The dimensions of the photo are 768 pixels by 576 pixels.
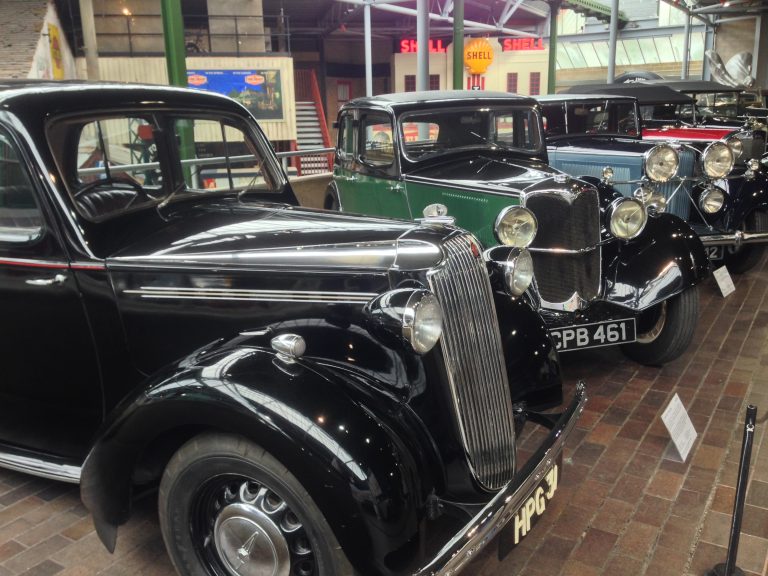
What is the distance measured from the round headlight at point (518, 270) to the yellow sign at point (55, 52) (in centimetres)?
1073

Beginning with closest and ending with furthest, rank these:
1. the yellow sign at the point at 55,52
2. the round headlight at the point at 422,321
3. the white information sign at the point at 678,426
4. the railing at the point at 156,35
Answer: the round headlight at the point at 422,321 < the white information sign at the point at 678,426 < the yellow sign at the point at 55,52 < the railing at the point at 156,35

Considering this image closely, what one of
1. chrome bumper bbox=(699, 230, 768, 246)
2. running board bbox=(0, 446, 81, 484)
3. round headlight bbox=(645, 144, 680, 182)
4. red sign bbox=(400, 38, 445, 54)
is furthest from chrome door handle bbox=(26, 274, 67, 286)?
red sign bbox=(400, 38, 445, 54)

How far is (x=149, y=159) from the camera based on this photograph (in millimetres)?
2658

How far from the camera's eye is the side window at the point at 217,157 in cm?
279

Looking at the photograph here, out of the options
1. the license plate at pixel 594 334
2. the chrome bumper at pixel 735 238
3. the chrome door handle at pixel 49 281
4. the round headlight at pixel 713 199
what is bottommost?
the license plate at pixel 594 334

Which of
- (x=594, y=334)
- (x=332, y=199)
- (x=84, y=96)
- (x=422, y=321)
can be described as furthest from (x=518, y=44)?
(x=422, y=321)

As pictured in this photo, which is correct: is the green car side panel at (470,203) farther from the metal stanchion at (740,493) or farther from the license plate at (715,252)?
the license plate at (715,252)

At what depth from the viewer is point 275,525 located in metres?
1.83

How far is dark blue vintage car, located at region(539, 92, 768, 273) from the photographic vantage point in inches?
214

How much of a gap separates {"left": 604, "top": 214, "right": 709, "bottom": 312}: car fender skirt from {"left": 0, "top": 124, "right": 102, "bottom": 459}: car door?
2815 mm

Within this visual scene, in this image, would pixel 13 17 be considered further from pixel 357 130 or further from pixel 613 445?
pixel 613 445

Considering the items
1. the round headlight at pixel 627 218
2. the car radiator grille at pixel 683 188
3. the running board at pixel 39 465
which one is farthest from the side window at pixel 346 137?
the running board at pixel 39 465

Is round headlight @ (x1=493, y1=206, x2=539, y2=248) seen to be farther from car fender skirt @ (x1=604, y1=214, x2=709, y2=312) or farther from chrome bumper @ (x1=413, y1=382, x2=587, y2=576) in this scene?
chrome bumper @ (x1=413, y1=382, x2=587, y2=576)

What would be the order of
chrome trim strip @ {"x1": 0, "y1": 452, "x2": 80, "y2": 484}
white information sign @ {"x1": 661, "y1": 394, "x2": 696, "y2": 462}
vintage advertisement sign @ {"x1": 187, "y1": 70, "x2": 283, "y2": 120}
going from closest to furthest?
chrome trim strip @ {"x1": 0, "y1": 452, "x2": 80, "y2": 484}, white information sign @ {"x1": 661, "y1": 394, "x2": 696, "y2": 462}, vintage advertisement sign @ {"x1": 187, "y1": 70, "x2": 283, "y2": 120}
